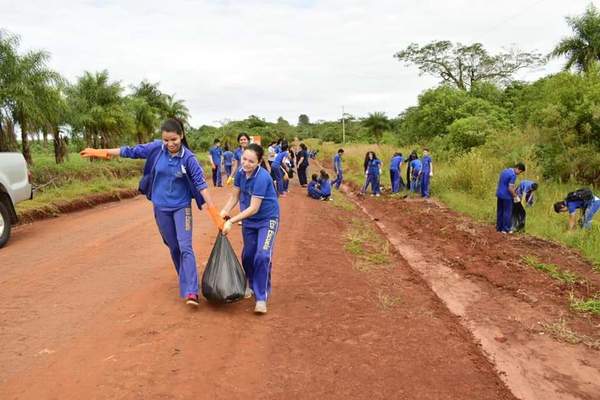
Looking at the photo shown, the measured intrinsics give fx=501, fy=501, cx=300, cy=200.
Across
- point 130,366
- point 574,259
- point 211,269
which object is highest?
point 211,269

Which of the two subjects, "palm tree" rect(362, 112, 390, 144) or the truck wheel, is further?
"palm tree" rect(362, 112, 390, 144)

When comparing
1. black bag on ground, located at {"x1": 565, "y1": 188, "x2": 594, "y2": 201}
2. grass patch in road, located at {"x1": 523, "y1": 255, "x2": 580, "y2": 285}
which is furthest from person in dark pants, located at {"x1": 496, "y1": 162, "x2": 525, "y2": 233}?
grass patch in road, located at {"x1": 523, "y1": 255, "x2": 580, "y2": 285}

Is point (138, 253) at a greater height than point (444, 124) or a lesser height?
lesser

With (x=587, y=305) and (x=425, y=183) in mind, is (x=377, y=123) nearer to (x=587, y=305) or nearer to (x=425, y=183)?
(x=425, y=183)

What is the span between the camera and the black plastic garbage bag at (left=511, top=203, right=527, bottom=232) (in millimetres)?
10922

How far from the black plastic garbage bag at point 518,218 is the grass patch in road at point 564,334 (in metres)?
5.39

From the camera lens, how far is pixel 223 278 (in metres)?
4.95

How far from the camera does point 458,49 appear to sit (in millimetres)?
37156

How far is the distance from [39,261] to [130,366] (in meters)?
3.95

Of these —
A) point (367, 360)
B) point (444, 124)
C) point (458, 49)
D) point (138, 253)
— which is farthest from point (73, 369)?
point (458, 49)

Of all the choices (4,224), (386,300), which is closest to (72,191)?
(4,224)

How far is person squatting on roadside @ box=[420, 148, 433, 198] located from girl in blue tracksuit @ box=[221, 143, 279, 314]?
1213 centimetres

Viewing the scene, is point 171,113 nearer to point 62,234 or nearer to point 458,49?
point 458,49

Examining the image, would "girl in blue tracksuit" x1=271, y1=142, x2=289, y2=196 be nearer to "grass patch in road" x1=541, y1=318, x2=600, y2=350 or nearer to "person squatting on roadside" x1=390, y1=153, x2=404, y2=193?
"person squatting on roadside" x1=390, y1=153, x2=404, y2=193
